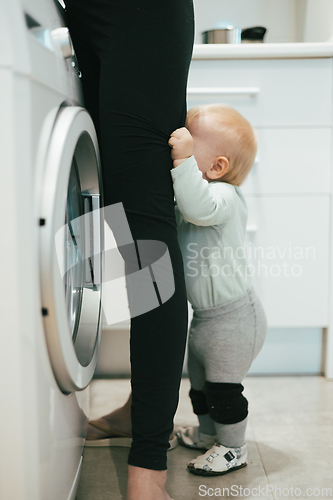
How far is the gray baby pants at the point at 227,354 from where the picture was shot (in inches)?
33.5

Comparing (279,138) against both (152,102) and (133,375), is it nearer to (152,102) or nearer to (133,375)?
(152,102)

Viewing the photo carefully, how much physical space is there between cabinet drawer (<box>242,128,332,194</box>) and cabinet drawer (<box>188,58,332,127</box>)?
0.05m

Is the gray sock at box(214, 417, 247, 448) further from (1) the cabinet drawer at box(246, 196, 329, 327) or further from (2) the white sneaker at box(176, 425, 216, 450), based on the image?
(1) the cabinet drawer at box(246, 196, 329, 327)

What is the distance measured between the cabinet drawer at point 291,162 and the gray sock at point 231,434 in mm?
670

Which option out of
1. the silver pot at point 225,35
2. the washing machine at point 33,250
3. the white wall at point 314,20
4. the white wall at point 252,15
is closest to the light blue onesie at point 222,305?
the washing machine at point 33,250

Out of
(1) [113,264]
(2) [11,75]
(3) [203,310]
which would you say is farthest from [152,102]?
(1) [113,264]

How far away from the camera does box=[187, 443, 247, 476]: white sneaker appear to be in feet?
2.80

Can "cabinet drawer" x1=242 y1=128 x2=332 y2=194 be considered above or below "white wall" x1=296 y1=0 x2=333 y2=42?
below

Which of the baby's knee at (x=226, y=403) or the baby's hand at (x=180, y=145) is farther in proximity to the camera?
the baby's knee at (x=226, y=403)

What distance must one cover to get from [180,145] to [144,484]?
0.52 meters

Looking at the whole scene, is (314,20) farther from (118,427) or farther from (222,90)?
(118,427)

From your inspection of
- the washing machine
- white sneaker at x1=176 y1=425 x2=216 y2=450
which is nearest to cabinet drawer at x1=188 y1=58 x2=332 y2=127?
the washing machine

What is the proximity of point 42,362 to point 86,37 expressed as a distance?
52 cm

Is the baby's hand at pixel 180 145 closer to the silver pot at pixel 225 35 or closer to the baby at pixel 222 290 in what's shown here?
the baby at pixel 222 290
